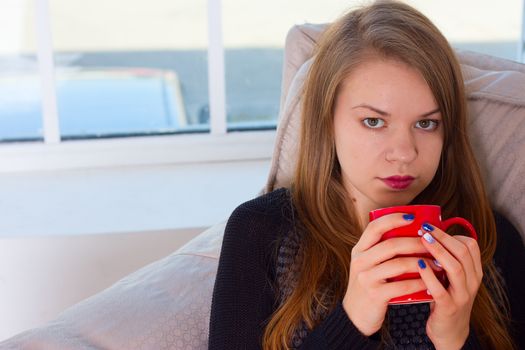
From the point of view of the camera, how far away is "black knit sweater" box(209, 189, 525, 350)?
4.26 ft

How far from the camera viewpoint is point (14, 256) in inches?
75.3

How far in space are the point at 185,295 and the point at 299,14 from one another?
50.2 inches

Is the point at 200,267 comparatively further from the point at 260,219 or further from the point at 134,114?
the point at 134,114

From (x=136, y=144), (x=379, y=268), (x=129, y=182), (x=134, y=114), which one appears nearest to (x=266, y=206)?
(x=379, y=268)

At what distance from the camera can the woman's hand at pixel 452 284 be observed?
1054 millimetres

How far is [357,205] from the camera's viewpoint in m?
1.43

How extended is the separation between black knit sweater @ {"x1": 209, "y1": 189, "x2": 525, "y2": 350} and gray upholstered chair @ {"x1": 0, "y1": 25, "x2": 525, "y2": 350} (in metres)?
0.09

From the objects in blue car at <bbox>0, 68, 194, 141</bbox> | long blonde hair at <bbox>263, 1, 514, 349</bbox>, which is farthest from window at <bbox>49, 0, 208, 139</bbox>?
long blonde hair at <bbox>263, 1, 514, 349</bbox>

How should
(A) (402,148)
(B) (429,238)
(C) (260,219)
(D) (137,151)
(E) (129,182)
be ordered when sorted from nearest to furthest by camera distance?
(B) (429,238) → (A) (402,148) → (C) (260,219) → (E) (129,182) → (D) (137,151)

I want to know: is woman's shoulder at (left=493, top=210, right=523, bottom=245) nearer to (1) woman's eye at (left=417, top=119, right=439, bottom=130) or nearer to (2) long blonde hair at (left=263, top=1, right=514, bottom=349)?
(2) long blonde hair at (left=263, top=1, right=514, bottom=349)

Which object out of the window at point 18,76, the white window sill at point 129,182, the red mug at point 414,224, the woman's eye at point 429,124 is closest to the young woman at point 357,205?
the woman's eye at point 429,124

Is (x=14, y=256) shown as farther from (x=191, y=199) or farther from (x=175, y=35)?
(x=175, y=35)

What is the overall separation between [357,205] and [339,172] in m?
0.07

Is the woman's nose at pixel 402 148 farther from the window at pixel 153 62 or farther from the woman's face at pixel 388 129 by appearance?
the window at pixel 153 62
